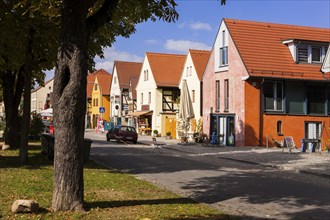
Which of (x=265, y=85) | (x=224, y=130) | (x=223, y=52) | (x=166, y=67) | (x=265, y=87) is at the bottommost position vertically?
(x=224, y=130)

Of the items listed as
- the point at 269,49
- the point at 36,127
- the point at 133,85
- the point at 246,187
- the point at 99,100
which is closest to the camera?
the point at 246,187

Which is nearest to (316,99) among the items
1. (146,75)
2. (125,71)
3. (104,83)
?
(146,75)

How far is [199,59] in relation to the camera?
4394cm

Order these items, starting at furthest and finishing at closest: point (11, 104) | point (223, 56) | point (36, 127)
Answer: point (223, 56), point (36, 127), point (11, 104)

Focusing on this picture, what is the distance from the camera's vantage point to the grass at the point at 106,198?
7.97 meters

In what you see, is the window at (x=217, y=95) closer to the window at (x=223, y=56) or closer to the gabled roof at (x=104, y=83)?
the window at (x=223, y=56)

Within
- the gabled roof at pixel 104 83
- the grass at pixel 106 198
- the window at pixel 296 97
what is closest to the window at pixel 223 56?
the window at pixel 296 97

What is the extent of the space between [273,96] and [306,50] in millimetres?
4789

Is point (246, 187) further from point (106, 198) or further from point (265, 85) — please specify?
point (265, 85)

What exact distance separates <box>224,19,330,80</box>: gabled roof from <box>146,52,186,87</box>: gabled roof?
16.7 metres

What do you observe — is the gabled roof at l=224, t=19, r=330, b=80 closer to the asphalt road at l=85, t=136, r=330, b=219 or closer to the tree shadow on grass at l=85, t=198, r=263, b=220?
the asphalt road at l=85, t=136, r=330, b=219

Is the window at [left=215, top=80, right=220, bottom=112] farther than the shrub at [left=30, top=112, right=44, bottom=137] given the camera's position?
Yes

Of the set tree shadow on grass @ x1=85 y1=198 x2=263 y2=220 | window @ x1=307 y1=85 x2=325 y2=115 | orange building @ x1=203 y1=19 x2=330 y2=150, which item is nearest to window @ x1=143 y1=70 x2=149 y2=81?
orange building @ x1=203 y1=19 x2=330 y2=150

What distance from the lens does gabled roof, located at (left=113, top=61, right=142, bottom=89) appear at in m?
65.7
